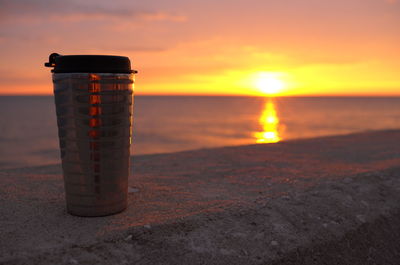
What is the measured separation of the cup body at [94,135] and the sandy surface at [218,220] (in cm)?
24

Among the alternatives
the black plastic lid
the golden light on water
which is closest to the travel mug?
the black plastic lid

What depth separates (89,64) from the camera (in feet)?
10.3

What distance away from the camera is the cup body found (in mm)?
3193

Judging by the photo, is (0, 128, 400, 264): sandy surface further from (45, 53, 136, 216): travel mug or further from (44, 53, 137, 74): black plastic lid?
(44, 53, 137, 74): black plastic lid

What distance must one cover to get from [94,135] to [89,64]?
25.6 inches

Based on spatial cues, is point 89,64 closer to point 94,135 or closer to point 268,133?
point 94,135

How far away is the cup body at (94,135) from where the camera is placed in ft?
10.5

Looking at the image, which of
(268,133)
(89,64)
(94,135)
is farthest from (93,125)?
(268,133)

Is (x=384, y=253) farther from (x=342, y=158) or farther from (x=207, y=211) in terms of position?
(x=342, y=158)

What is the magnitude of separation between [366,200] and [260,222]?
67.2 inches

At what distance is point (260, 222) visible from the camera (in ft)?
11.4

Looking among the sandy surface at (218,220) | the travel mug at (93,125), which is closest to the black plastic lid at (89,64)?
the travel mug at (93,125)

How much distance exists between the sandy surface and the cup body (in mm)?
235

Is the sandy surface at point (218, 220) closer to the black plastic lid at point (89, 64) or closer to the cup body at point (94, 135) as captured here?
the cup body at point (94, 135)
